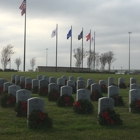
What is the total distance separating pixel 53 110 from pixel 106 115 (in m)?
3.02

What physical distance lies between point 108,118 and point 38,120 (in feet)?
7.31

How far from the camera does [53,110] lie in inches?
459

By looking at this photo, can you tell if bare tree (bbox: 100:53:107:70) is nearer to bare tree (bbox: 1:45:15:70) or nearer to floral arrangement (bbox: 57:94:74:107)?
bare tree (bbox: 1:45:15:70)

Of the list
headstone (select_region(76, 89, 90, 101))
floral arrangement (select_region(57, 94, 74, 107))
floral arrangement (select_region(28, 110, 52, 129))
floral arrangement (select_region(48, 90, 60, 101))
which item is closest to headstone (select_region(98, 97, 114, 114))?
floral arrangement (select_region(28, 110, 52, 129))

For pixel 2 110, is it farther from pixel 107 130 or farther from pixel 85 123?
pixel 107 130

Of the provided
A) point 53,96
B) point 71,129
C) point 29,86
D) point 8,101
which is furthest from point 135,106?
point 29,86

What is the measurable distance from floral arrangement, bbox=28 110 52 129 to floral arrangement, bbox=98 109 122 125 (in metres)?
1.67

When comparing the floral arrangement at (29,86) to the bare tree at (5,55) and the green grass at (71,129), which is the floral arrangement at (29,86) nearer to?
the green grass at (71,129)

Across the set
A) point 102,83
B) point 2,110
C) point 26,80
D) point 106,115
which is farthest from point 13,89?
point 102,83

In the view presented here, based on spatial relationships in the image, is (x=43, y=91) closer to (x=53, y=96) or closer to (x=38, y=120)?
(x=53, y=96)

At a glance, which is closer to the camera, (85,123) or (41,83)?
(85,123)

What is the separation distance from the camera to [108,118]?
923cm

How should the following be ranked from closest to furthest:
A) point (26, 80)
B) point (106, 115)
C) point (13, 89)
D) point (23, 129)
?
point (23, 129)
point (106, 115)
point (13, 89)
point (26, 80)

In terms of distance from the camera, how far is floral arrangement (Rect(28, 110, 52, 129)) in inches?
339
